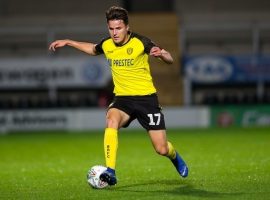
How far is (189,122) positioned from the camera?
2492cm

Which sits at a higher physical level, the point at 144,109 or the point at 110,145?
the point at 144,109

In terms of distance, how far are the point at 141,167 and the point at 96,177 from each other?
3401 mm

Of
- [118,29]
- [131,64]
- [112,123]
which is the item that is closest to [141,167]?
[112,123]

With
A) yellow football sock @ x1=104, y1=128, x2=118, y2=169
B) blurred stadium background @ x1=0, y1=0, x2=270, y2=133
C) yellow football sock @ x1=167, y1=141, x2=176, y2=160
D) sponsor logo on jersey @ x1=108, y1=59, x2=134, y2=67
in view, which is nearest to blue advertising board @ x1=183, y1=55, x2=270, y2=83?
blurred stadium background @ x1=0, y1=0, x2=270, y2=133

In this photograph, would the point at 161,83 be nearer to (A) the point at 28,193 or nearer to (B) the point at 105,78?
(B) the point at 105,78

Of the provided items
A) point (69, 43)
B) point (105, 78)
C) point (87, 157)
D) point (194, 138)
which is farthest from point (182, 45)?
point (69, 43)

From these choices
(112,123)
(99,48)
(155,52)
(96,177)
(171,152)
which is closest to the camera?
(155,52)

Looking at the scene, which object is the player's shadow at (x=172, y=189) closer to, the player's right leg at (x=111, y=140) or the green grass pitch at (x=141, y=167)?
the green grass pitch at (x=141, y=167)

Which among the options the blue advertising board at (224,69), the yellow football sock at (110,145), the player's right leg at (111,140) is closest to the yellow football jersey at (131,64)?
the player's right leg at (111,140)

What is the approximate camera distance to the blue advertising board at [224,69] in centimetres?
2619

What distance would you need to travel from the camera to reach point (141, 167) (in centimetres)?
1212

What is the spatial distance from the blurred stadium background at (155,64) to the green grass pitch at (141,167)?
3628 mm

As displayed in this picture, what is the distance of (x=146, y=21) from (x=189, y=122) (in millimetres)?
6847

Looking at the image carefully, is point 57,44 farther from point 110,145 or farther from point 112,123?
point 110,145
